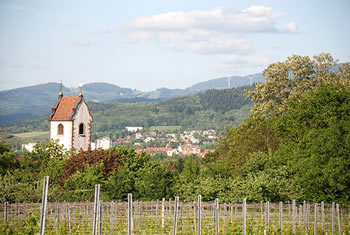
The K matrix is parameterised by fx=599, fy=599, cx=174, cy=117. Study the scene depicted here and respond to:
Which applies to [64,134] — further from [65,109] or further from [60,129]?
[65,109]

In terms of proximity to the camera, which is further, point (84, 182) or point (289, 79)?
point (289, 79)

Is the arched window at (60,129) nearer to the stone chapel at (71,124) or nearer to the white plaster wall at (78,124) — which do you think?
the stone chapel at (71,124)

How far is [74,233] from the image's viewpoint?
26.9m

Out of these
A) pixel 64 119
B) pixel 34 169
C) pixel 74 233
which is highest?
pixel 64 119

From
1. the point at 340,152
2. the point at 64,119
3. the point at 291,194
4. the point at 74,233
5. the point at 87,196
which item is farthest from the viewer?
the point at 64,119

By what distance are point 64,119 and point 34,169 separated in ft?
39.4

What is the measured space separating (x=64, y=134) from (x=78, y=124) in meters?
2.02

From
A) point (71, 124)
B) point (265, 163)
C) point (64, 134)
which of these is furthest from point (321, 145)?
point (64, 134)

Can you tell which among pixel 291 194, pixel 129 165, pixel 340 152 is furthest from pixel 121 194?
pixel 340 152

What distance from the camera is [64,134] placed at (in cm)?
6600

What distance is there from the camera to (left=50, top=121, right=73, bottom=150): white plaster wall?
2574 inches

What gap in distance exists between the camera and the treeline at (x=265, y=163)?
36688 mm

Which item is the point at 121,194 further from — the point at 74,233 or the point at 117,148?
the point at 74,233

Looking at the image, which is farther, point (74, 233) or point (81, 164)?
point (81, 164)
